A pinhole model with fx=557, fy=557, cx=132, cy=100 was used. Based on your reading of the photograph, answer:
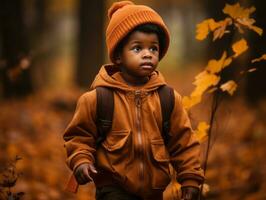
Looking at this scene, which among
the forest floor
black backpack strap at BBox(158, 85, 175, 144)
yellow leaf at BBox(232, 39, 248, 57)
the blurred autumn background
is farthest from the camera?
the forest floor

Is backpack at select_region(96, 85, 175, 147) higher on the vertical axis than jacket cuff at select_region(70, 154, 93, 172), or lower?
higher

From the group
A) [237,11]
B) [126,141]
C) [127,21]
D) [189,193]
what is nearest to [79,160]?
[126,141]

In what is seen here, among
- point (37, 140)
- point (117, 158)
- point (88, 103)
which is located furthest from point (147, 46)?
point (37, 140)

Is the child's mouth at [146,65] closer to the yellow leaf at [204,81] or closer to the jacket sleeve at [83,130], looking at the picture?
the jacket sleeve at [83,130]

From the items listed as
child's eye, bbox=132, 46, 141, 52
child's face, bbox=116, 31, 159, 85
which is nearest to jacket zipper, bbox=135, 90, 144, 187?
child's face, bbox=116, 31, 159, 85

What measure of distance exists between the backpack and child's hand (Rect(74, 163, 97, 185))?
0.28m

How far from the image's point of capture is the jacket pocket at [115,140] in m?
3.70

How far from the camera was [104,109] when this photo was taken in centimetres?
375

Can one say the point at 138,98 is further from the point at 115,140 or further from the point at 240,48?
the point at 240,48

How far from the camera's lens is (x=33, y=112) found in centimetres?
1191

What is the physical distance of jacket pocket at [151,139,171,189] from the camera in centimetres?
376

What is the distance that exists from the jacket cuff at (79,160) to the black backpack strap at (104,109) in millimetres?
231

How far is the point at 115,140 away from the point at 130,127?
0.45 ft

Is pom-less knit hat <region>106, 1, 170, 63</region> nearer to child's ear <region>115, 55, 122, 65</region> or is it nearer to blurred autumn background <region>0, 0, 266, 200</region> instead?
child's ear <region>115, 55, 122, 65</region>
